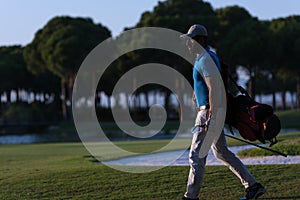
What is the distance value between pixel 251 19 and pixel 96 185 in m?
44.9

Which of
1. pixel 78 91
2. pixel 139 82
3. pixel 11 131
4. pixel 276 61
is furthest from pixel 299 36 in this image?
pixel 11 131

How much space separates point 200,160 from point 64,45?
46071mm

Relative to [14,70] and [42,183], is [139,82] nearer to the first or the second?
[14,70]

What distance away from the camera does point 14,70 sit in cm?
6228

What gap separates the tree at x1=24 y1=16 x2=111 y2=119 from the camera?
51500mm

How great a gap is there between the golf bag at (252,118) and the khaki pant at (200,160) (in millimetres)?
271

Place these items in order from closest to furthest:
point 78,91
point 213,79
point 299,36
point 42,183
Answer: point 213,79, point 42,183, point 299,36, point 78,91

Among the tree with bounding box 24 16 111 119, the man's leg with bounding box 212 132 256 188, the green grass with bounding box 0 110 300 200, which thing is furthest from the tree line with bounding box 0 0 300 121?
the man's leg with bounding box 212 132 256 188

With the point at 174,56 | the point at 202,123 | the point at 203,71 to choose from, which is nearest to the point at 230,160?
the point at 202,123

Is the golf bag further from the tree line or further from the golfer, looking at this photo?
the tree line

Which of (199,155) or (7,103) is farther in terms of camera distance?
(7,103)

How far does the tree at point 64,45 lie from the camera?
169ft

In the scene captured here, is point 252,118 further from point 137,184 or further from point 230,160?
point 137,184

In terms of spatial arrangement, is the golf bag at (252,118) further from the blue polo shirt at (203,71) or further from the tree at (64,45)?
the tree at (64,45)
